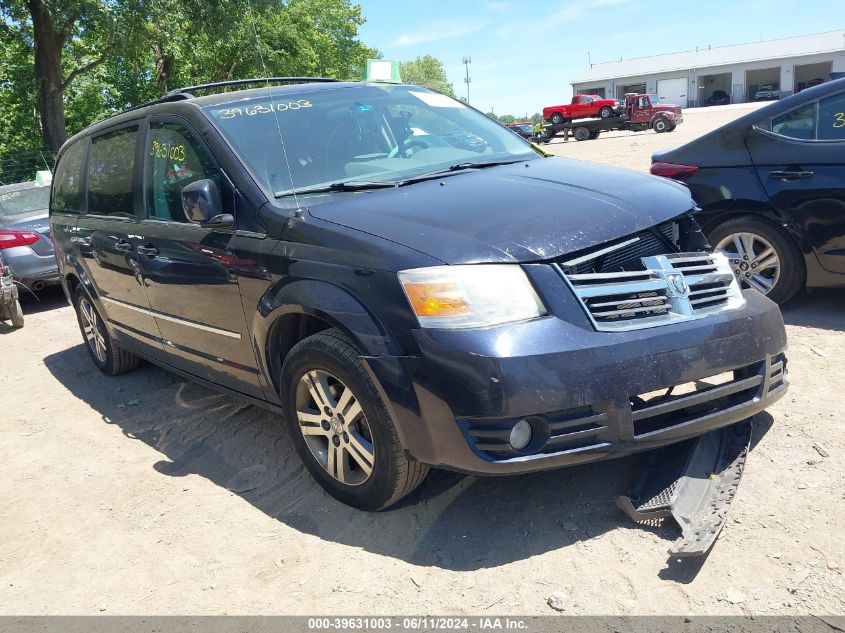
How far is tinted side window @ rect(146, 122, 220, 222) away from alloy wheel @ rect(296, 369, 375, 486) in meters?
1.17

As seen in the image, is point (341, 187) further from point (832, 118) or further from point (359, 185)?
point (832, 118)

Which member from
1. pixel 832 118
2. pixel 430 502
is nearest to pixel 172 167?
pixel 430 502

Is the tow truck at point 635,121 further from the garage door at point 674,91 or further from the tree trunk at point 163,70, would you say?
the garage door at point 674,91

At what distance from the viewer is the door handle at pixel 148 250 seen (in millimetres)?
4184

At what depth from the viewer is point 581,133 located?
36719 mm

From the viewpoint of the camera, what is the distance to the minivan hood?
9.15 ft

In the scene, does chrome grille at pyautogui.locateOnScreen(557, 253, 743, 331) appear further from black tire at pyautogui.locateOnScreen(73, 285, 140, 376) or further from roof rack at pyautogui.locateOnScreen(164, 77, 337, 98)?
black tire at pyautogui.locateOnScreen(73, 285, 140, 376)

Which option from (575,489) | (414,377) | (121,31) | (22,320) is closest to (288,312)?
(414,377)

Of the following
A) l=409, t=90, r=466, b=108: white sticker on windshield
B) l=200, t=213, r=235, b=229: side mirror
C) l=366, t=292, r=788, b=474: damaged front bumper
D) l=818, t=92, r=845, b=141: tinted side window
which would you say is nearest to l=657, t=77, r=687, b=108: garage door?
l=818, t=92, r=845, b=141: tinted side window

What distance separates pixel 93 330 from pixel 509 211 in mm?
4218

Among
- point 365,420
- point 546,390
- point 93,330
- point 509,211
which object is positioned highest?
point 509,211

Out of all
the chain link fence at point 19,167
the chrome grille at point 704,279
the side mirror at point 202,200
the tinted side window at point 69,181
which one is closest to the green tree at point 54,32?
the chain link fence at point 19,167

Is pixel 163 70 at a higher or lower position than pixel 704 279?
higher

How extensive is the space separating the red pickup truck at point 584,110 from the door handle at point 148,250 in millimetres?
34742
